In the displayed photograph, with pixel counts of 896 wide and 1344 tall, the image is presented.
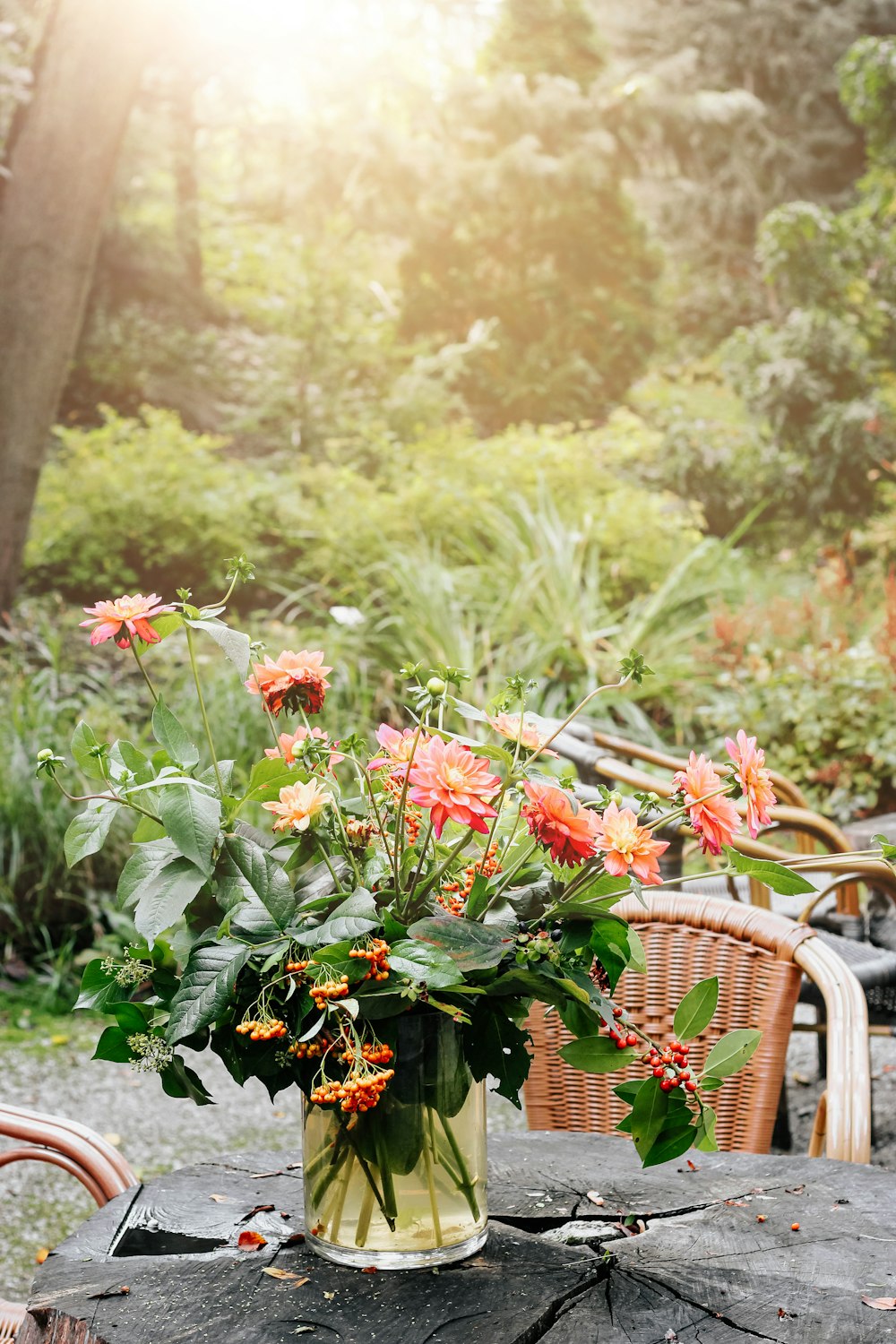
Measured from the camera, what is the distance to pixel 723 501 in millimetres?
6828

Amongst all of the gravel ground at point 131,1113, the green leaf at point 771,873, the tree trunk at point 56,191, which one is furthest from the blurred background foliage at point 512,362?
the green leaf at point 771,873

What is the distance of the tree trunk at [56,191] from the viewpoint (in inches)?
157

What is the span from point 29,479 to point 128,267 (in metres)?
3.55

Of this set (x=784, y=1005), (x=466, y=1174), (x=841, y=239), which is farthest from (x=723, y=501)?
→ (x=466, y=1174)

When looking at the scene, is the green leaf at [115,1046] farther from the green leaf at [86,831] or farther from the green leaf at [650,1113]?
the green leaf at [650,1113]

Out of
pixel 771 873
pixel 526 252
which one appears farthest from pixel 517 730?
pixel 526 252

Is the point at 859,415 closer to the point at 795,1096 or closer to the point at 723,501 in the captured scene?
the point at 723,501

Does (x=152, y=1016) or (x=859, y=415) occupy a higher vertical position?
(x=859, y=415)

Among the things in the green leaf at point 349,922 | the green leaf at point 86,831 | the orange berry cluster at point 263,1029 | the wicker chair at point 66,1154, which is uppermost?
the green leaf at point 86,831

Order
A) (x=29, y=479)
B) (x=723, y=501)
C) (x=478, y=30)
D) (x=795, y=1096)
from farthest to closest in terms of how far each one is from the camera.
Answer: (x=478, y=30) → (x=723, y=501) → (x=29, y=479) → (x=795, y=1096)

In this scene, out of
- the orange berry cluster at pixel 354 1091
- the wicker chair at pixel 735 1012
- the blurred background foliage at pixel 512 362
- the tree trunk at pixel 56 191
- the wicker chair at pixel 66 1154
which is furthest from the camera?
the blurred background foliage at pixel 512 362

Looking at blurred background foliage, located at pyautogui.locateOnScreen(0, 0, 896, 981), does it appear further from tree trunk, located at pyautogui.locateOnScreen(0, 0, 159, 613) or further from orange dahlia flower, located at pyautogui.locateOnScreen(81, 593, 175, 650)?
orange dahlia flower, located at pyautogui.locateOnScreen(81, 593, 175, 650)

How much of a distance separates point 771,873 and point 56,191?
4.07 metres

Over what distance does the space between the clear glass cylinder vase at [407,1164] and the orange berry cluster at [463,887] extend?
8 cm
